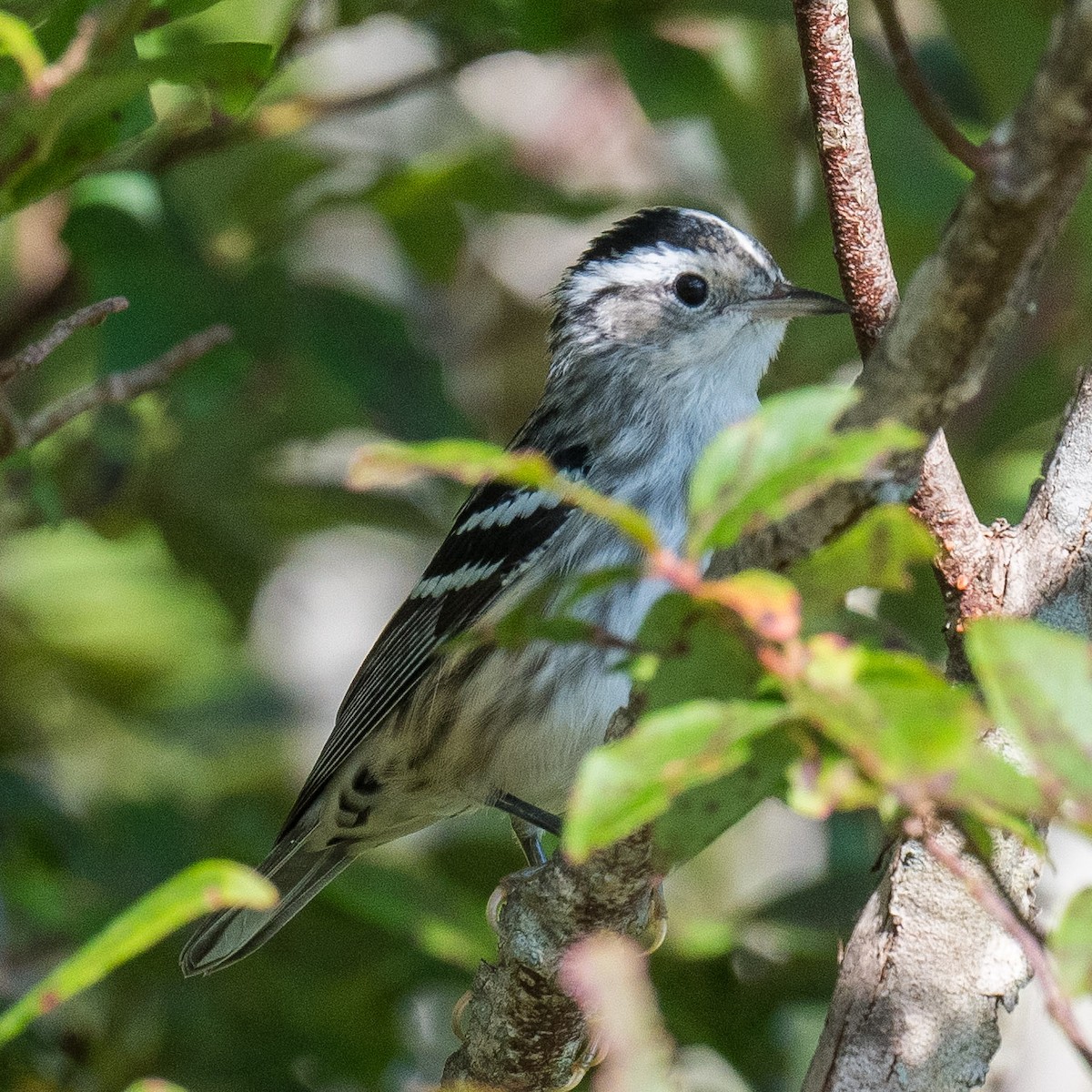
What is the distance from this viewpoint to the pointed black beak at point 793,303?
4523 mm

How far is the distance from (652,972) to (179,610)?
248 centimetres

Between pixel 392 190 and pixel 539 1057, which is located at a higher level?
pixel 392 190

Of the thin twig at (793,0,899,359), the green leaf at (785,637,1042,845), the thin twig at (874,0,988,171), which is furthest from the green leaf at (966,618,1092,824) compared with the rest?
the thin twig at (793,0,899,359)

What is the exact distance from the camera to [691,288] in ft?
16.3

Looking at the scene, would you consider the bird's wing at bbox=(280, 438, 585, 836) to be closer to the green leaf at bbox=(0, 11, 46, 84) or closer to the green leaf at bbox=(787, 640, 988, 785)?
the green leaf at bbox=(0, 11, 46, 84)

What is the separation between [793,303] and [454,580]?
1.29 m

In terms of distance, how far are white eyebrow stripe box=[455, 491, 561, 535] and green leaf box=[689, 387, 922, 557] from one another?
8.65 ft

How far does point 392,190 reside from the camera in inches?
183

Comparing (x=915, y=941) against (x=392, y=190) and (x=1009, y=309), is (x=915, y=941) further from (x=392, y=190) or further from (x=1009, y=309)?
(x=392, y=190)

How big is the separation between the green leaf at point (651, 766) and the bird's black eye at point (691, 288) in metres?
3.54

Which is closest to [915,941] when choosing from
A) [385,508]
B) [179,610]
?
[385,508]

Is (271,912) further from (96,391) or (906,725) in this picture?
(906,725)

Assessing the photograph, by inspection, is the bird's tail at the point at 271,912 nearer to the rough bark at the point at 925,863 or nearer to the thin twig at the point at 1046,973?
the rough bark at the point at 925,863

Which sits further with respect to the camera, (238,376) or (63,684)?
(63,684)
